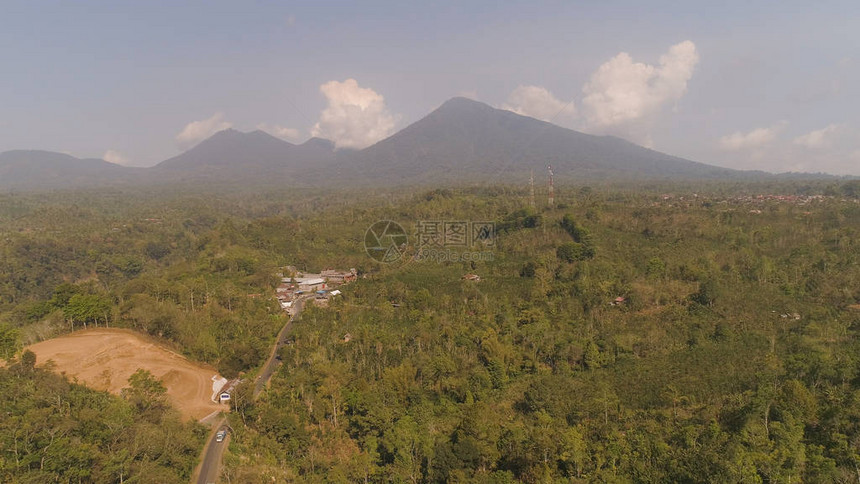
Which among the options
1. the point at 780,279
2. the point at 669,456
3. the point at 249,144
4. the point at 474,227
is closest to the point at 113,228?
the point at 474,227

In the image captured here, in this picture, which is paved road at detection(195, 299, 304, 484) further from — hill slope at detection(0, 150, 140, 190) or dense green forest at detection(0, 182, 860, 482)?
hill slope at detection(0, 150, 140, 190)

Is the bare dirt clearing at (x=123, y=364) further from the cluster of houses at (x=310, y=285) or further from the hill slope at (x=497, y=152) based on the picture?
the hill slope at (x=497, y=152)

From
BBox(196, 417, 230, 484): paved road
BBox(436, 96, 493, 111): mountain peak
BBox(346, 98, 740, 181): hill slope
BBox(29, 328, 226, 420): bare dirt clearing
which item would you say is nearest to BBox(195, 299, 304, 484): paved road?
BBox(196, 417, 230, 484): paved road

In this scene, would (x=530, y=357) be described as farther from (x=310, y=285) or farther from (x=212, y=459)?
(x=310, y=285)

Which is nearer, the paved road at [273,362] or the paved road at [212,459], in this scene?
the paved road at [212,459]

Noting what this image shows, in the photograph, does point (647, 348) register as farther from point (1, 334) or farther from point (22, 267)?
point (22, 267)

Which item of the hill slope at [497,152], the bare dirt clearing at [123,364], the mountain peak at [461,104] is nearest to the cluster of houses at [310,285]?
the bare dirt clearing at [123,364]
